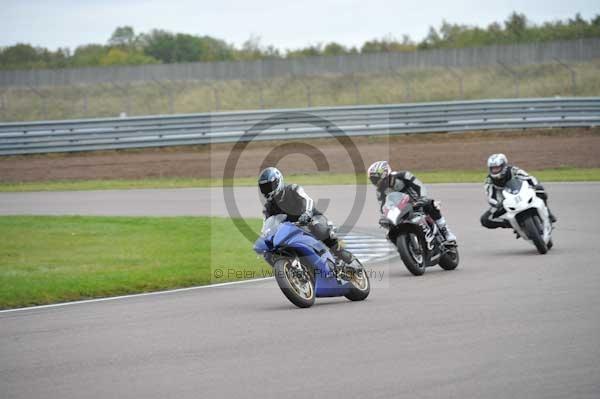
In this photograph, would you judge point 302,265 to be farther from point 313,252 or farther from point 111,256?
point 111,256

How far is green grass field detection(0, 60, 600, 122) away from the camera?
49406mm

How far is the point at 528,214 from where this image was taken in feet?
49.1

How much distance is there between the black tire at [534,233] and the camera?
14.8 metres

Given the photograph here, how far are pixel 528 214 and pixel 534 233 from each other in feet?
1.10

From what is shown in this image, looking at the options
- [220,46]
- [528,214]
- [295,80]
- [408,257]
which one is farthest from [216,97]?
[220,46]

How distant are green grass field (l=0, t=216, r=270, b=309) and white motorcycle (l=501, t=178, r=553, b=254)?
3.83 m

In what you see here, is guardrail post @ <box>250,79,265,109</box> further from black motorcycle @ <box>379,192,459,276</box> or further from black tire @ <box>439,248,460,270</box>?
black motorcycle @ <box>379,192,459,276</box>

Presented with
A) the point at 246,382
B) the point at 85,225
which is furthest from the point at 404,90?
the point at 246,382

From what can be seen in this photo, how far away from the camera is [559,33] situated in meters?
67.2

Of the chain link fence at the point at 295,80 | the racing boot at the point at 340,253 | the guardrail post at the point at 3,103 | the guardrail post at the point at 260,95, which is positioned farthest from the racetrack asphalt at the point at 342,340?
the guardrail post at the point at 3,103

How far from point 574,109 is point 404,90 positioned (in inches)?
739

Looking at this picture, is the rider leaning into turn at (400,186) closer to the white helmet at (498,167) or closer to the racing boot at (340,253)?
the white helmet at (498,167)

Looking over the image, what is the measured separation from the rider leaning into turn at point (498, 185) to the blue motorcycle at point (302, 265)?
4.72 meters

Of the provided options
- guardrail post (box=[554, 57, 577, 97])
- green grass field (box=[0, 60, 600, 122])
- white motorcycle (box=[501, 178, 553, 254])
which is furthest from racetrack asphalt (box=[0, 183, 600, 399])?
green grass field (box=[0, 60, 600, 122])
